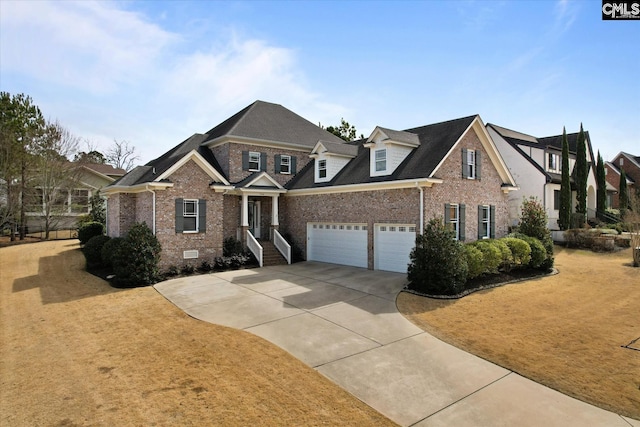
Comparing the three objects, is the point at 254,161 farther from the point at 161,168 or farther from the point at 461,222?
the point at 461,222

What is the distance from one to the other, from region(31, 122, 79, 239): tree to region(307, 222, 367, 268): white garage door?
23.6m

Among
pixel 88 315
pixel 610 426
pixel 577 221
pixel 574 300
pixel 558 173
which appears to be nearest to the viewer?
pixel 610 426

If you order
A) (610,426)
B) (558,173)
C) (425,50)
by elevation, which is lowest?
(610,426)

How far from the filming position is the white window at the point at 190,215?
17734 mm

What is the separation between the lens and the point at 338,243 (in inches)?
778

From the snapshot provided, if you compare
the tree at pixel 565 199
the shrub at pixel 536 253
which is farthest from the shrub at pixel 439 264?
the tree at pixel 565 199

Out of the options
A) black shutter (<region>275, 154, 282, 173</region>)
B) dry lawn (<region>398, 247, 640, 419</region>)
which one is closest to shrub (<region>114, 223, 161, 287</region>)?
black shutter (<region>275, 154, 282, 173</region>)

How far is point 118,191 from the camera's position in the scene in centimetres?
1900

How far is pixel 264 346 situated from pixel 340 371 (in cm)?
208

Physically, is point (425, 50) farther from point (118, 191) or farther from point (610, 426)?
point (118, 191)

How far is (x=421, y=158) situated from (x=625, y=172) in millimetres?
43165

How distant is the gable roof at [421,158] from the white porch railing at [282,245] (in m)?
3.27

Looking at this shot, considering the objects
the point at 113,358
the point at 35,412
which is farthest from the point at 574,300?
the point at 35,412

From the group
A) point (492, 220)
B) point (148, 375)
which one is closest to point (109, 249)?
point (148, 375)
